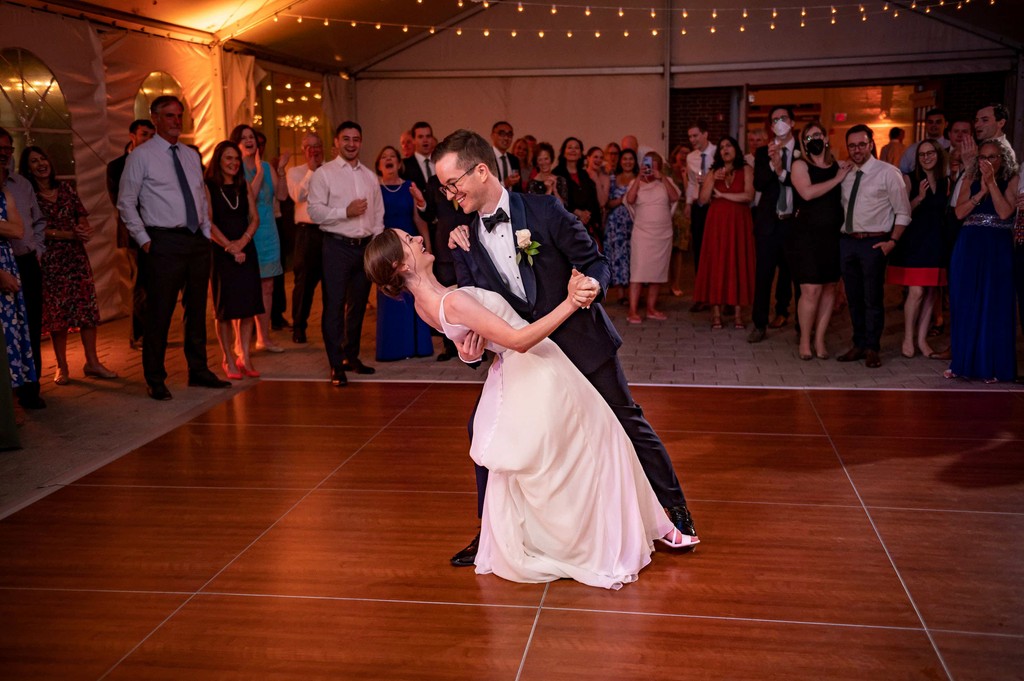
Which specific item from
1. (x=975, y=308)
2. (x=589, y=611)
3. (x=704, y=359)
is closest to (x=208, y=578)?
(x=589, y=611)

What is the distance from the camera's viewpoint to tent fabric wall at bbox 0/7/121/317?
7707mm

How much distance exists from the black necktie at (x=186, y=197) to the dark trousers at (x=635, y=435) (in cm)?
309

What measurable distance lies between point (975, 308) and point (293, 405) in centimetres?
414

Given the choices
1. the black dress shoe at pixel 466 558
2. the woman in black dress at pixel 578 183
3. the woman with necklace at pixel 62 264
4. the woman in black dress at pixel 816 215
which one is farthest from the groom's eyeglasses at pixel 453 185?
the woman in black dress at pixel 578 183

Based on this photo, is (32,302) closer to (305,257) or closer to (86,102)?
(305,257)

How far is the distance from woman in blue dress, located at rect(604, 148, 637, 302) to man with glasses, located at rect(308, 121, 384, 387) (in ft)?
9.25

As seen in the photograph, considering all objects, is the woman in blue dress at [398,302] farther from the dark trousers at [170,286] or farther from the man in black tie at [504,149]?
the dark trousers at [170,286]

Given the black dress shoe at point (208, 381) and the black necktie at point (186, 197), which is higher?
the black necktie at point (186, 197)

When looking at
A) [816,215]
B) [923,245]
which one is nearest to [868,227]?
[816,215]

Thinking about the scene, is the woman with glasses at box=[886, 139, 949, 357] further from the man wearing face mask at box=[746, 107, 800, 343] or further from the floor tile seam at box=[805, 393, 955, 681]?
the floor tile seam at box=[805, 393, 955, 681]

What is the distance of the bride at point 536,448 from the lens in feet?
9.84

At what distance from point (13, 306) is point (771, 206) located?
5.08 m

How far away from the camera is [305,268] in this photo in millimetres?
7945

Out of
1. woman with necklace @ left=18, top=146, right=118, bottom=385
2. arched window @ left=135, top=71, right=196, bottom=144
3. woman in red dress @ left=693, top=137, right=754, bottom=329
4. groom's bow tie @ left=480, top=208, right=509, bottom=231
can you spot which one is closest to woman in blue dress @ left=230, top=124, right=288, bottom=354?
woman with necklace @ left=18, top=146, right=118, bottom=385
